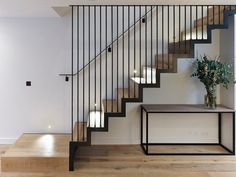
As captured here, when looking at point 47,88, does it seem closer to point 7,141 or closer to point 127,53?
point 7,141

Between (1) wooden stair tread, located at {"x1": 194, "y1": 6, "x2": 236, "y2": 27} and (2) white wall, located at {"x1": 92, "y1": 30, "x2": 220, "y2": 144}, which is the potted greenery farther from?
(1) wooden stair tread, located at {"x1": 194, "y1": 6, "x2": 236, "y2": 27}

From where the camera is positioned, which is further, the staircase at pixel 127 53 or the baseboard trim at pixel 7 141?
the baseboard trim at pixel 7 141

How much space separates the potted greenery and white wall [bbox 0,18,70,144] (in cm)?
241

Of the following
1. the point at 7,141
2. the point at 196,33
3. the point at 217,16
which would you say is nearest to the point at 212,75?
the point at 196,33

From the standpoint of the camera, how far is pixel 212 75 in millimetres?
4582

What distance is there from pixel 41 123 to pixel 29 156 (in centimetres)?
150

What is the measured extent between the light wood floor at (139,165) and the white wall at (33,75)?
0.77 m

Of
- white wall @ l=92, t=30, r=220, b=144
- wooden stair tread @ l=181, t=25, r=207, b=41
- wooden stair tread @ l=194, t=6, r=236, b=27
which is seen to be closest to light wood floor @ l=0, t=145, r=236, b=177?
white wall @ l=92, t=30, r=220, b=144

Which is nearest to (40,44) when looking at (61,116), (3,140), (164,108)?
(61,116)

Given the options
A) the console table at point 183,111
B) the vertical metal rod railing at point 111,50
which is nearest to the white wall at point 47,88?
the console table at point 183,111

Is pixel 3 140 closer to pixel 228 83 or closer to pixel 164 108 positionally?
pixel 164 108

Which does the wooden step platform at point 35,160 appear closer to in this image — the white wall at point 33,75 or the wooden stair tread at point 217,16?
the white wall at point 33,75

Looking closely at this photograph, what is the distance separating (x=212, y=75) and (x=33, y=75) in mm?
3175

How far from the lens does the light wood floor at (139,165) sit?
3.75m
